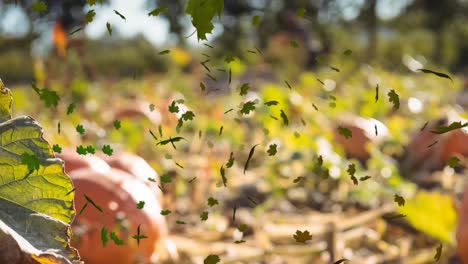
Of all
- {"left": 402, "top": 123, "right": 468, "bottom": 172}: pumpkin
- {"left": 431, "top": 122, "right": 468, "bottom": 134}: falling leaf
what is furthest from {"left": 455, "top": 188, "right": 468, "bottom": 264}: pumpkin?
{"left": 402, "top": 123, "right": 468, "bottom": 172}: pumpkin

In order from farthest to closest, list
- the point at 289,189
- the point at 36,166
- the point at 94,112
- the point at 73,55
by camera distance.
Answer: the point at 73,55 < the point at 94,112 < the point at 289,189 < the point at 36,166

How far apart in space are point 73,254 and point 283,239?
1487mm

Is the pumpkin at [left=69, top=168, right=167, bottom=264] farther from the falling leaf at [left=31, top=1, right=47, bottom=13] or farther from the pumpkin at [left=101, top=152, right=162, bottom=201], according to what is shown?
the falling leaf at [left=31, top=1, right=47, bottom=13]

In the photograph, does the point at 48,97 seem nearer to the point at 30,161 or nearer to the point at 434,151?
the point at 30,161

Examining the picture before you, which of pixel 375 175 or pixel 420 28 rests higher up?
pixel 375 175

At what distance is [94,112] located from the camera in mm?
4027

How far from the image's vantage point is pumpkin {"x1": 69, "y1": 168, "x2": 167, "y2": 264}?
5.12ft

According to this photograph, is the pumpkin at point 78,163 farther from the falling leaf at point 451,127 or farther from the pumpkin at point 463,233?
the falling leaf at point 451,127

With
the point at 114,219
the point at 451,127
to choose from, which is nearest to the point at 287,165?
the point at 114,219

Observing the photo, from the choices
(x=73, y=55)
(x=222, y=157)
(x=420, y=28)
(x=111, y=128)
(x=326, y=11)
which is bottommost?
(x=420, y=28)

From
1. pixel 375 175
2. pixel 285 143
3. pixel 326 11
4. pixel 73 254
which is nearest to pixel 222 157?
pixel 285 143

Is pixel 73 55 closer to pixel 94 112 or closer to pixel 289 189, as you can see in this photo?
pixel 94 112

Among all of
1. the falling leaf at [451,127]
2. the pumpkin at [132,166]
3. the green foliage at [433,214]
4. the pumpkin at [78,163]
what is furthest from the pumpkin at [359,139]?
the falling leaf at [451,127]

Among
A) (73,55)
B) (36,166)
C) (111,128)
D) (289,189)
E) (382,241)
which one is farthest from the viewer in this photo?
(73,55)
